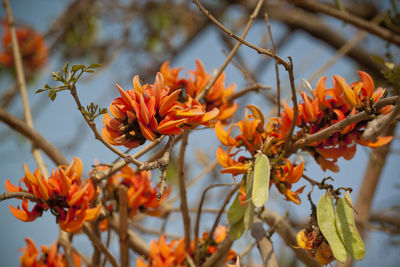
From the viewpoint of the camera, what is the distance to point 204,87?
0.82 metres

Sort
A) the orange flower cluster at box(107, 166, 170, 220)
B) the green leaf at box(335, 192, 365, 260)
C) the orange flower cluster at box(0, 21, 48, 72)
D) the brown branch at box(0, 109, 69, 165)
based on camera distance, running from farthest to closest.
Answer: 1. the orange flower cluster at box(0, 21, 48, 72)
2. the brown branch at box(0, 109, 69, 165)
3. the orange flower cluster at box(107, 166, 170, 220)
4. the green leaf at box(335, 192, 365, 260)

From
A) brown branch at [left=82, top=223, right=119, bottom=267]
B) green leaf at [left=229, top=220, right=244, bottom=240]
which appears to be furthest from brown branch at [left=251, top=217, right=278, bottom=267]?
brown branch at [left=82, top=223, right=119, bottom=267]

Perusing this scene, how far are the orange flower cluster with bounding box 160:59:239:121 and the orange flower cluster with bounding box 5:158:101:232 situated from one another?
288mm

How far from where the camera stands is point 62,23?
2008 millimetres

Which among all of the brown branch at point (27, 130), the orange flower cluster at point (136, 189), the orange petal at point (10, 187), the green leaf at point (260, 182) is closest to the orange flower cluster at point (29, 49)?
the brown branch at point (27, 130)

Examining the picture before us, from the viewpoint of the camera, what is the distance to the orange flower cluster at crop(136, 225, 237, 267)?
0.75m

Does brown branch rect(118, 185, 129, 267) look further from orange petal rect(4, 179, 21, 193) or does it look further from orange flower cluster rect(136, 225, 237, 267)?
orange petal rect(4, 179, 21, 193)

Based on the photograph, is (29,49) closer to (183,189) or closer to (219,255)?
(183,189)

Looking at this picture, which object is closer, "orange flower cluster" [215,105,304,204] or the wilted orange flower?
"orange flower cluster" [215,105,304,204]

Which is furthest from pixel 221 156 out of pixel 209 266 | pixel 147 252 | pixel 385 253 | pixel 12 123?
pixel 385 253

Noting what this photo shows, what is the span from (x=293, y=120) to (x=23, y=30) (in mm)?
1880

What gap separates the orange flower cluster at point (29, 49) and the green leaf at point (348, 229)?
1764mm

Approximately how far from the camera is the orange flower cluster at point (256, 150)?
0.61 metres

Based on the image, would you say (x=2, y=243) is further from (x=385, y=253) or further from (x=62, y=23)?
(x=385, y=253)
